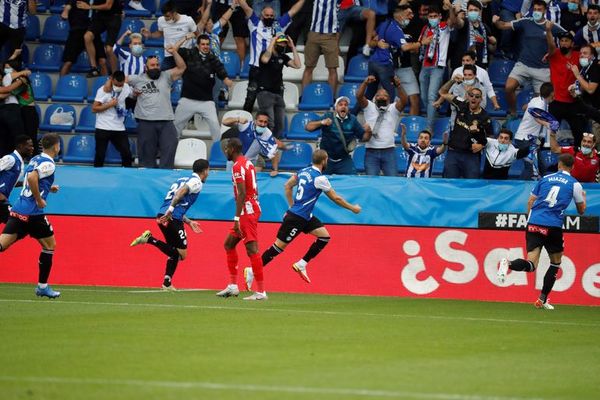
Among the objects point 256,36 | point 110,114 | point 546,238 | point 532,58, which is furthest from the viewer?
point 256,36

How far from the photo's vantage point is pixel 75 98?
2578 cm

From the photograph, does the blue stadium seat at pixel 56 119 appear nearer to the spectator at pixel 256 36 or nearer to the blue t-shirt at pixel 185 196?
the spectator at pixel 256 36

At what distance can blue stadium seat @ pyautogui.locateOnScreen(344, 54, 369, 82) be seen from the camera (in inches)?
1013

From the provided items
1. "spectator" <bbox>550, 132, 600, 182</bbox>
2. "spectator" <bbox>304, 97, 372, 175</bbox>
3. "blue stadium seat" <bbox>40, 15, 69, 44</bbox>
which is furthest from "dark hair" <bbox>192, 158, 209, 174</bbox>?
"blue stadium seat" <bbox>40, 15, 69, 44</bbox>

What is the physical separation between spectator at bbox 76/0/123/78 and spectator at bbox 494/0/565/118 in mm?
8852

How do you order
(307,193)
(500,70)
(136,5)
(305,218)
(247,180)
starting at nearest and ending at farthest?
(247,180), (307,193), (305,218), (500,70), (136,5)

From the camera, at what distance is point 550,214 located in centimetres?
1767

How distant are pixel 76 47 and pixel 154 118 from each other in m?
4.36

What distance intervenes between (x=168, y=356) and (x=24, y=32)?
17.1 m

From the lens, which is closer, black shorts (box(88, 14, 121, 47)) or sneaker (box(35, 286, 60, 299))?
sneaker (box(35, 286, 60, 299))

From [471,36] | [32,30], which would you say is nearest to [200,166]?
[471,36]

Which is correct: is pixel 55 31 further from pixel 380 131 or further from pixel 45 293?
pixel 45 293

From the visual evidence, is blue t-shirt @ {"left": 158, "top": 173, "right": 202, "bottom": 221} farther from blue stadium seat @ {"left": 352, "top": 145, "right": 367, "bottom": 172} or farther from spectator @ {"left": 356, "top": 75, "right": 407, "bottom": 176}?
blue stadium seat @ {"left": 352, "top": 145, "right": 367, "bottom": 172}

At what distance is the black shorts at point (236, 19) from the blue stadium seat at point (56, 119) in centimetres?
391
